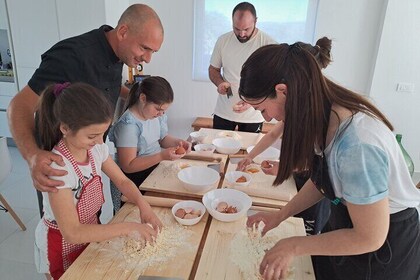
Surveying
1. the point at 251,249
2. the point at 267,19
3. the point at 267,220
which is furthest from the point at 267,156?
the point at 267,19

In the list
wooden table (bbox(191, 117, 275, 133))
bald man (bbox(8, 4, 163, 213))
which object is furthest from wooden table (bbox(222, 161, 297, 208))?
wooden table (bbox(191, 117, 275, 133))

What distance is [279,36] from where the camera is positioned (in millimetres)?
3291

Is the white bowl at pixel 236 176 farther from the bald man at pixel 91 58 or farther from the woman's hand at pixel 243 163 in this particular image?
the bald man at pixel 91 58

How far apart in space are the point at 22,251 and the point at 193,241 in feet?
5.07

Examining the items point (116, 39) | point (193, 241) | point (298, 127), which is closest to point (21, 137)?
point (116, 39)

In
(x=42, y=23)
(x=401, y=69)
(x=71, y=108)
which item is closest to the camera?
(x=71, y=108)

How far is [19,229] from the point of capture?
2221mm

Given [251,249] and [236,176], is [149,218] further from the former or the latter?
[236,176]

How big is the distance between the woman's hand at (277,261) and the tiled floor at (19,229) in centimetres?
156

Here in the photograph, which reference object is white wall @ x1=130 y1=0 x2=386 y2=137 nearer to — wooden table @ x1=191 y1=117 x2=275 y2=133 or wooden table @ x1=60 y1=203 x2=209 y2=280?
wooden table @ x1=191 y1=117 x2=275 y2=133

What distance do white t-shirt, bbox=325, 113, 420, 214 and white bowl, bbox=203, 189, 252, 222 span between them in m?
0.43

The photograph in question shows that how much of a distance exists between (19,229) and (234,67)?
1934mm

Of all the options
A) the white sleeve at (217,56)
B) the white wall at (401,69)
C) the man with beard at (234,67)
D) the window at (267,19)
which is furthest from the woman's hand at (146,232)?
the white wall at (401,69)

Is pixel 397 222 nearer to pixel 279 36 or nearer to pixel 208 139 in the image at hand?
pixel 208 139
